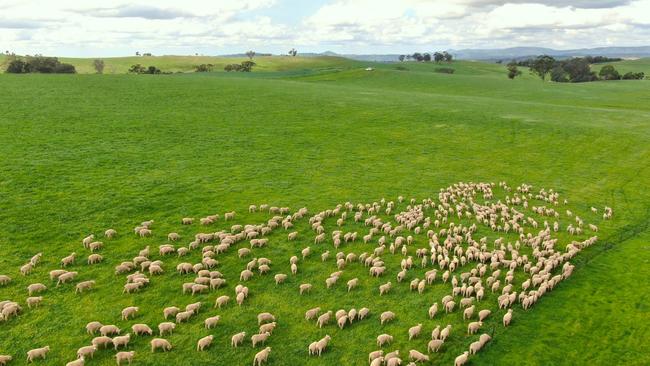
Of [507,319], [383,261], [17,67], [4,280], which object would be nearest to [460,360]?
[507,319]

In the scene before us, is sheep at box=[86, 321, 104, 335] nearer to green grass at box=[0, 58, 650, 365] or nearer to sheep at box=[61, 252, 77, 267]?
green grass at box=[0, 58, 650, 365]

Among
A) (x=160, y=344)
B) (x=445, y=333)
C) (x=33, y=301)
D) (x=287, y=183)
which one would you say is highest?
(x=287, y=183)

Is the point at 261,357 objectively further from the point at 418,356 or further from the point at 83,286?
the point at 83,286

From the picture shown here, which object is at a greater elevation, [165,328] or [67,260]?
[67,260]

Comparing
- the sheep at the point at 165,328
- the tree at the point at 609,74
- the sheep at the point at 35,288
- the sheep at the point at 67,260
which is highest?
the tree at the point at 609,74

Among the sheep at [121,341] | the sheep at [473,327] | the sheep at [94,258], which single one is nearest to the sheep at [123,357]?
the sheep at [121,341]

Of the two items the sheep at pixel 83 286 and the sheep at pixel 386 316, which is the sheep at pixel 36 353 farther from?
the sheep at pixel 386 316

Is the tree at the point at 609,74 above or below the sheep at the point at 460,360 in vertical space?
above
